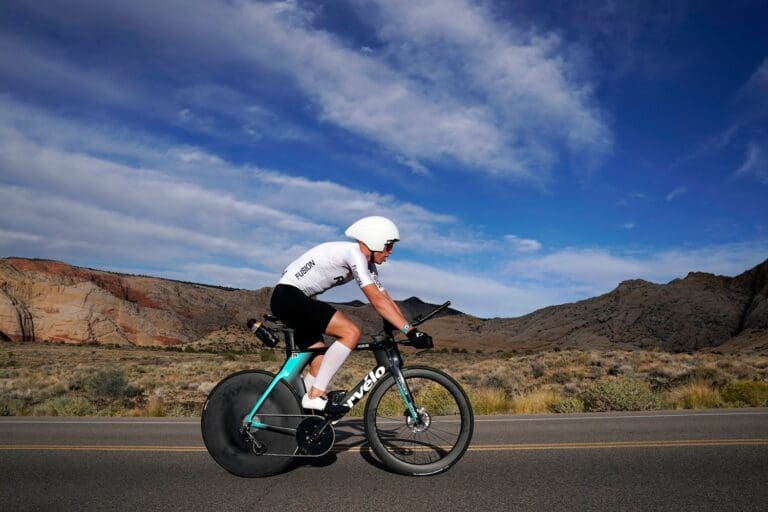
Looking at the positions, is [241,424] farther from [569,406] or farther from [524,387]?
[524,387]

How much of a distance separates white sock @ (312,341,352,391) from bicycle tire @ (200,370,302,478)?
0.36 metres

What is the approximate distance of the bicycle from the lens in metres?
5.39

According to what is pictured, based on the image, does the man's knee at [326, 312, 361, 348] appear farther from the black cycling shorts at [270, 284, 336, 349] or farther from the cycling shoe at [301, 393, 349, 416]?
the cycling shoe at [301, 393, 349, 416]

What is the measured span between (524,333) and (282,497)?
9654 cm

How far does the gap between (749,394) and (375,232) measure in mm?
11905

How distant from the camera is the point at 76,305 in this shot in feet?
263

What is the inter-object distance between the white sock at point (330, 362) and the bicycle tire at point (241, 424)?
361mm

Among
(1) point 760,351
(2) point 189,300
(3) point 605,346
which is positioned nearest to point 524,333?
(3) point 605,346

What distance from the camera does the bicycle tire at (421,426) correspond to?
17.6 ft

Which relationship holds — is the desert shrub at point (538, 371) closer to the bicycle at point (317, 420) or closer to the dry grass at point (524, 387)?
the dry grass at point (524, 387)

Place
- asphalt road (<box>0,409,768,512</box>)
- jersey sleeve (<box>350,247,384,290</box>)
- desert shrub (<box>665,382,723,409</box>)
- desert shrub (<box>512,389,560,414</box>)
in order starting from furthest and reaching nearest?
desert shrub (<box>665,382,723,409</box>)
desert shrub (<box>512,389,560,414</box>)
jersey sleeve (<box>350,247,384,290</box>)
asphalt road (<box>0,409,768,512</box>)

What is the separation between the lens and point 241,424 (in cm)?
555

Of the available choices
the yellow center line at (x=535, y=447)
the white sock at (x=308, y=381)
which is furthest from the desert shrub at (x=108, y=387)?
the white sock at (x=308, y=381)

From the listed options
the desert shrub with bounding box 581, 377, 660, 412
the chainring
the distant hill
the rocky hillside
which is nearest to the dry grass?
the desert shrub with bounding box 581, 377, 660, 412
